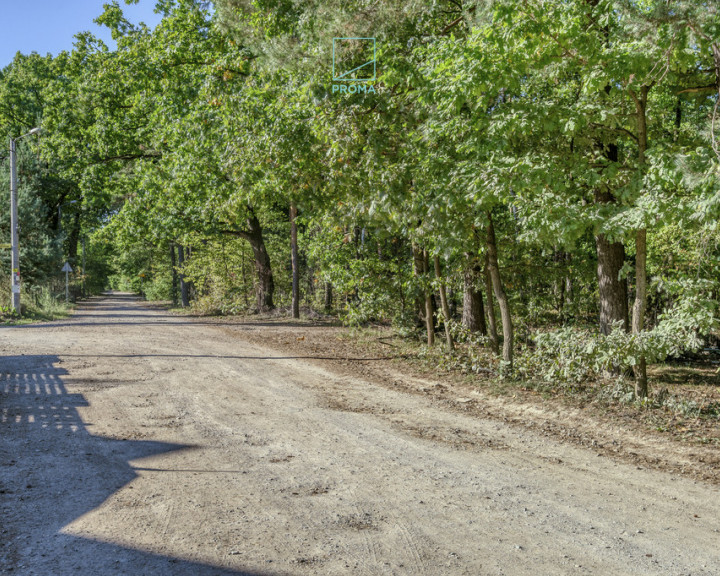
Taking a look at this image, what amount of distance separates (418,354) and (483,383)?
9.35ft

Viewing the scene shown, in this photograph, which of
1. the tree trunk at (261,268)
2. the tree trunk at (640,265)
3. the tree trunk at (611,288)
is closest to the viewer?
the tree trunk at (640,265)

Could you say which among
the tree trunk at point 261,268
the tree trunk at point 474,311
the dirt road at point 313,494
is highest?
the tree trunk at point 261,268

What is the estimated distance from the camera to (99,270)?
235 ft

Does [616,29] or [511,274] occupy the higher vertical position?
[616,29]

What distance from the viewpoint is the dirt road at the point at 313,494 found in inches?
141

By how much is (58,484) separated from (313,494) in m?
2.13

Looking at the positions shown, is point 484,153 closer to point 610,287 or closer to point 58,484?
point 610,287

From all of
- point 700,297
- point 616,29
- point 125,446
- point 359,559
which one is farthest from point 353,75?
point 359,559

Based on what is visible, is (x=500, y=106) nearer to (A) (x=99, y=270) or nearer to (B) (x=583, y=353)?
(B) (x=583, y=353)

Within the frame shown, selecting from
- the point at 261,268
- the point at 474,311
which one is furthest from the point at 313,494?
the point at 261,268

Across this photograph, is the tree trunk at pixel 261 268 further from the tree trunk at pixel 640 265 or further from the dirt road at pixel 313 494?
the tree trunk at pixel 640 265

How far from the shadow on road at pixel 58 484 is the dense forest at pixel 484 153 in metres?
5.47

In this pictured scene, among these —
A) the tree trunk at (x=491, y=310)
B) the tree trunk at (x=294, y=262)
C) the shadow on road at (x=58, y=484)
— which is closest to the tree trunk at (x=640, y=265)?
the tree trunk at (x=491, y=310)

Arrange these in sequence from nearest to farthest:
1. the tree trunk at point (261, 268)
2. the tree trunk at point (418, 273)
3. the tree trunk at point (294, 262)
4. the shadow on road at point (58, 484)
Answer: the shadow on road at point (58, 484), the tree trunk at point (418, 273), the tree trunk at point (294, 262), the tree trunk at point (261, 268)
